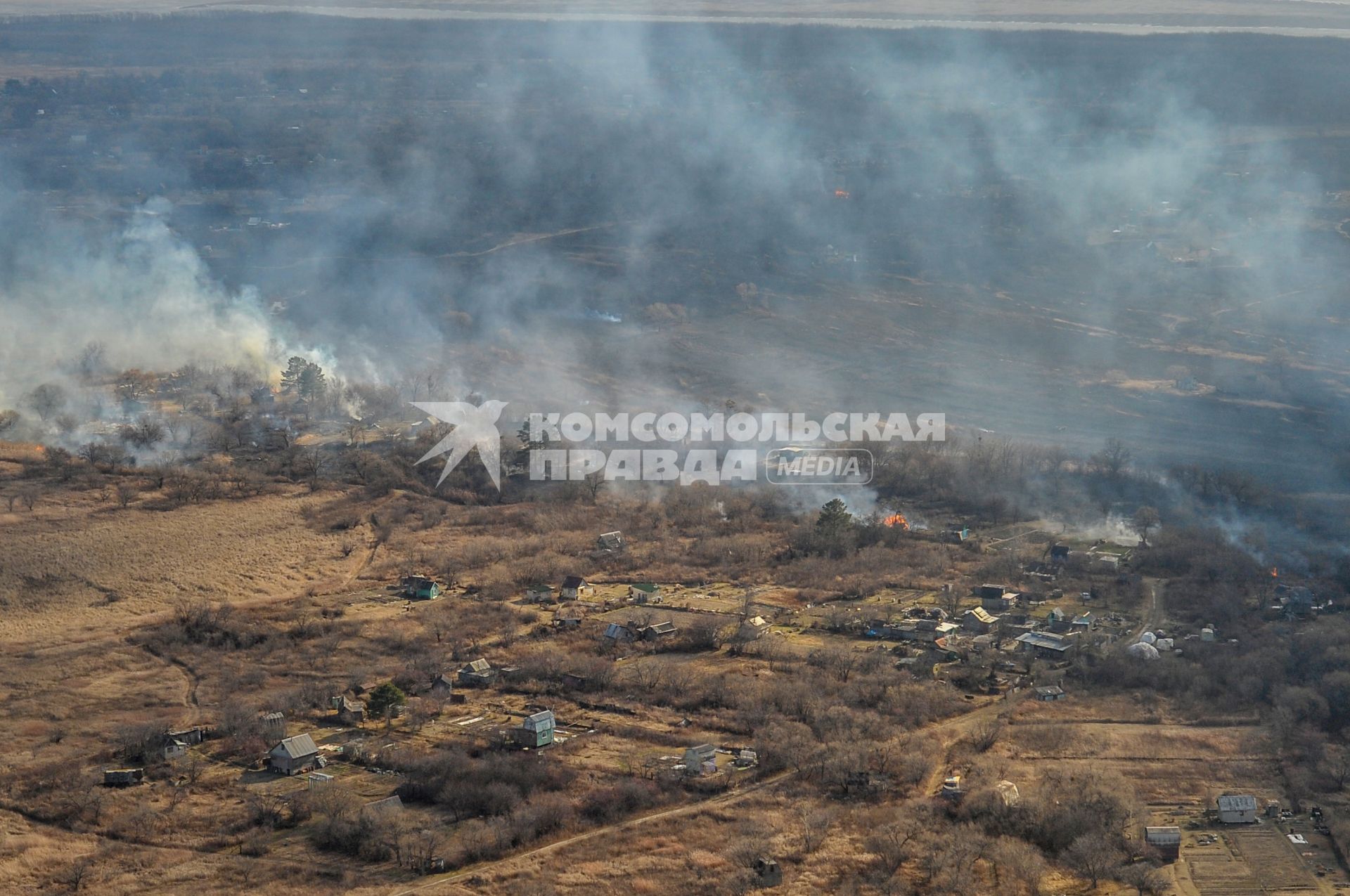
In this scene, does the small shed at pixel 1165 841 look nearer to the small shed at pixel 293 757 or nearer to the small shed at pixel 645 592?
the small shed at pixel 293 757

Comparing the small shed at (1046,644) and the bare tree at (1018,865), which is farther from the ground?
the small shed at (1046,644)

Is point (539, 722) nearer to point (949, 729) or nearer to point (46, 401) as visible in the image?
point (949, 729)

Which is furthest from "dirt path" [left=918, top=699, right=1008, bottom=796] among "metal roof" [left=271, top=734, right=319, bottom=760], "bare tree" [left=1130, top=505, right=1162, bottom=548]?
"bare tree" [left=1130, top=505, right=1162, bottom=548]

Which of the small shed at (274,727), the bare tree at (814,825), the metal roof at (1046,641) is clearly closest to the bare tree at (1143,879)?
the bare tree at (814,825)

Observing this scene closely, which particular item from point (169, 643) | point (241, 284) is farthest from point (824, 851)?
point (241, 284)

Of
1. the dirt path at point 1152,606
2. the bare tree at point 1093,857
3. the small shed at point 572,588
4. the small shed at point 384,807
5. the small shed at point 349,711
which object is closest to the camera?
the bare tree at point 1093,857
